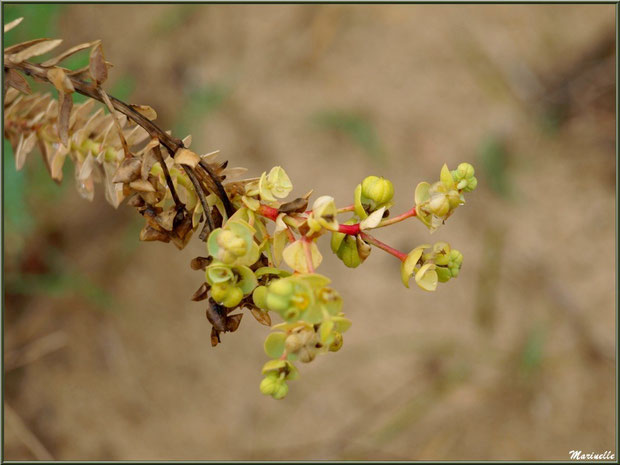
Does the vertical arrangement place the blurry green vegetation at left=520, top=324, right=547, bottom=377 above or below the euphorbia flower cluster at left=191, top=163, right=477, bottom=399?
below

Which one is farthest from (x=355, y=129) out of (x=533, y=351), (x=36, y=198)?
(x=36, y=198)

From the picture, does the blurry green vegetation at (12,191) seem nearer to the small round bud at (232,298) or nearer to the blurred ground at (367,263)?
the blurred ground at (367,263)

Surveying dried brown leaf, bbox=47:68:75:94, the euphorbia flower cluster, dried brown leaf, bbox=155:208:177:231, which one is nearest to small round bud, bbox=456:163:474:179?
the euphorbia flower cluster

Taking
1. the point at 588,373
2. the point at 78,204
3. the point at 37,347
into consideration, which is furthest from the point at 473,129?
the point at 37,347

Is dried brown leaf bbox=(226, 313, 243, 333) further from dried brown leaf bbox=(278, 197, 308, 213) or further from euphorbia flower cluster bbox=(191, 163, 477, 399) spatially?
dried brown leaf bbox=(278, 197, 308, 213)

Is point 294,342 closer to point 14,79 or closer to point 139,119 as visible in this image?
point 139,119

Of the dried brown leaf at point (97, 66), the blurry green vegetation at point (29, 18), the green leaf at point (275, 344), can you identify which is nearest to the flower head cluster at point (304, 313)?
the green leaf at point (275, 344)

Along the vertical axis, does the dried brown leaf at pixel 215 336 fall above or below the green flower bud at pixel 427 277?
below
